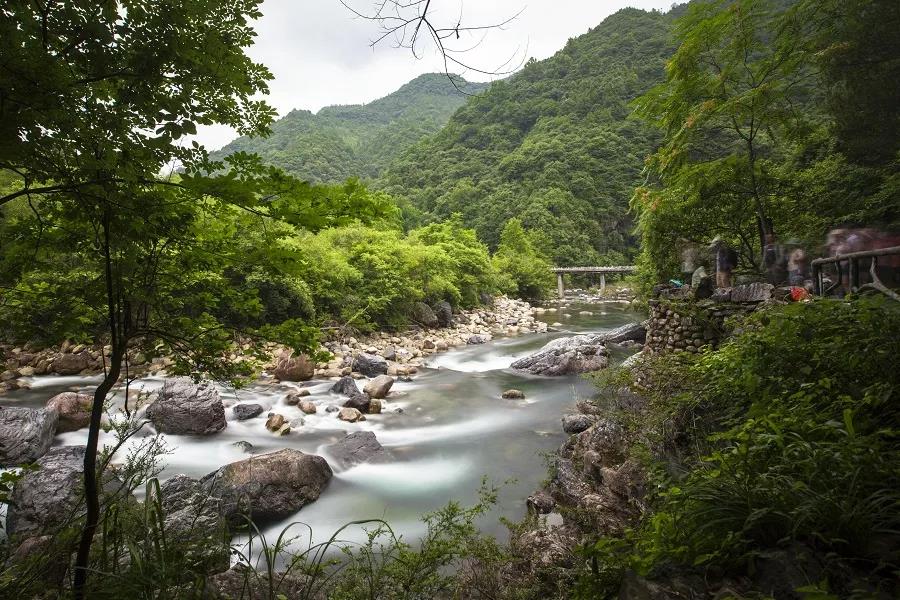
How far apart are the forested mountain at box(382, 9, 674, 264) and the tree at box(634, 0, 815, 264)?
24791mm

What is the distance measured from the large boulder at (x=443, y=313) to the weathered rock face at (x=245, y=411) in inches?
426

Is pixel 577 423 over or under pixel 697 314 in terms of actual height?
under

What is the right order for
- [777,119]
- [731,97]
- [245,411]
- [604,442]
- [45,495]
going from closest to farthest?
[45,495]
[604,442]
[245,411]
[731,97]
[777,119]

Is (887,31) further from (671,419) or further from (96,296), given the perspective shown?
(96,296)

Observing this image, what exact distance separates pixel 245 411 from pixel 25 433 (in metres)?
2.93

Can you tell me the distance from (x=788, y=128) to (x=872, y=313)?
8200 mm

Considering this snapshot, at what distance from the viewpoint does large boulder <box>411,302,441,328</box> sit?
17803 millimetres

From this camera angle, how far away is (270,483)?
506 cm

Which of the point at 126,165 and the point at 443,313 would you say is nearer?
the point at 126,165

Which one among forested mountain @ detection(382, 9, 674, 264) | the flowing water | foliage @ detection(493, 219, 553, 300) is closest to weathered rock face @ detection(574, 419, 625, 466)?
the flowing water

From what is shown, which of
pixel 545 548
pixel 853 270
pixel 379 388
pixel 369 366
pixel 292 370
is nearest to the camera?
pixel 545 548

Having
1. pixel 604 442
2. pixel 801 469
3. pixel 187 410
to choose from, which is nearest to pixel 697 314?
pixel 604 442

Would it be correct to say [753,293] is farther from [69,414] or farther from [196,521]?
[69,414]

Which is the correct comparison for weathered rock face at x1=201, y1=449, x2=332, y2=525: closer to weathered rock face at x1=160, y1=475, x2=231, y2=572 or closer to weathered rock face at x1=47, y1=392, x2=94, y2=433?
weathered rock face at x1=160, y1=475, x2=231, y2=572
